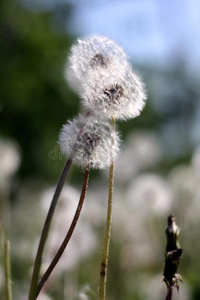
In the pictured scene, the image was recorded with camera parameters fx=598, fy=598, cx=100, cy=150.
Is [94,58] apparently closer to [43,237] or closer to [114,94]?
[114,94]

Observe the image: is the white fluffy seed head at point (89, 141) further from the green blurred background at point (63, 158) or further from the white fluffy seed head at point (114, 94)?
the green blurred background at point (63, 158)

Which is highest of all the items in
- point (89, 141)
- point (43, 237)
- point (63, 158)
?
point (63, 158)

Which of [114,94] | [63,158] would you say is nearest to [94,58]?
[114,94]

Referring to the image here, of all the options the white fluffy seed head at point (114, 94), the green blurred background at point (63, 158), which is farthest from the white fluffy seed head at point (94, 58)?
the green blurred background at point (63, 158)

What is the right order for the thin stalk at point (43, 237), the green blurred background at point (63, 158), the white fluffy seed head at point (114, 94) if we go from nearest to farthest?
1. the thin stalk at point (43, 237)
2. the white fluffy seed head at point (114, 94)
3. the green blurred background at point (63, 158)

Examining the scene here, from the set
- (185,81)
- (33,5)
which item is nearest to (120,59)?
(33,5)

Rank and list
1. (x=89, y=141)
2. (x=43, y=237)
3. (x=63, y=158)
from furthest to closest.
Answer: (x=63, y=158) < (x=89, y=141) < (x=43, y=237)

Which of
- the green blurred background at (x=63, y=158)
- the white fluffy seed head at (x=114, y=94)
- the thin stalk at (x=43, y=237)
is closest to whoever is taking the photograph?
the thin stalk at (x=43, y=237)
